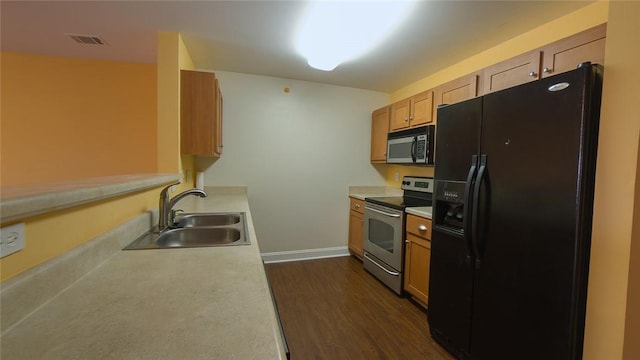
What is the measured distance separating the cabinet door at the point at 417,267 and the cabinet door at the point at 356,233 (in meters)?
0.94

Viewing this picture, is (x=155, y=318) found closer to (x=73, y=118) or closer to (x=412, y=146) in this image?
(x=412, y=146)

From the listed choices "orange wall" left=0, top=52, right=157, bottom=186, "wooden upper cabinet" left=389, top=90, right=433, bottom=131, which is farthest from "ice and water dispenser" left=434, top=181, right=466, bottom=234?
"orange wall" left=0, top=52, right=157, bottom=186

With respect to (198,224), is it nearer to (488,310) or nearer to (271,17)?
(271,17)

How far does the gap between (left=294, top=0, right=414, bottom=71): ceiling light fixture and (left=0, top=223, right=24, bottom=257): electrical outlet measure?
73.8 inches

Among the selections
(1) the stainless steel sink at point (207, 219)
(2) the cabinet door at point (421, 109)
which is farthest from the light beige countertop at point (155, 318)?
(2) the cabinet door at point (421, 109)

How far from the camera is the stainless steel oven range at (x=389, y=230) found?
2564mm

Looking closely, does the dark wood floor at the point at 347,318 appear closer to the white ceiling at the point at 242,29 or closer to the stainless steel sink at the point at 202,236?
the stainless steel sink at the point at 202,236

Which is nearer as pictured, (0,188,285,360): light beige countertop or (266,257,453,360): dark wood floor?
(0,188,285,360): light beige countertop

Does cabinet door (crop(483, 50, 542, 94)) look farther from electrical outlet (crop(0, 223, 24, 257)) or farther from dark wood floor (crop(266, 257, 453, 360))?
electrical outlet (crop(0, 223, 24, 257))

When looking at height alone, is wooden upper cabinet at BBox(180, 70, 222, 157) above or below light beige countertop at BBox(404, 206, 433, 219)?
above

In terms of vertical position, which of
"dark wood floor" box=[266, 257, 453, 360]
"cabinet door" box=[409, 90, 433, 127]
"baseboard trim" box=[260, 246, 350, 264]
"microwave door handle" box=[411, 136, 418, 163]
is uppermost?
"cabinet door" box=[409, 90, 433, 127]

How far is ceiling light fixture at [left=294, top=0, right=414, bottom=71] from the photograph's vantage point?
180 centimetres

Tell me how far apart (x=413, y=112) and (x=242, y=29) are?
1.90 meters

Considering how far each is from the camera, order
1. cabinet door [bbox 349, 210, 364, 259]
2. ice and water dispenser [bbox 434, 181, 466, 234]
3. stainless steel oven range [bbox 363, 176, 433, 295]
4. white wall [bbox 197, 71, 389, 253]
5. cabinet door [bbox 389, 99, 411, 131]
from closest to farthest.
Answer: ice and water dispenser [bbox 434, 181, 466, 234] → stainless steel oven range [bbox 363, 176, 433, 295] → cabinet door [bbox 389, 99, 411, 131] → white wall [bbox 197, 71, 389, 253] → cabinet door [bbox 349, 210, 364, 259]
